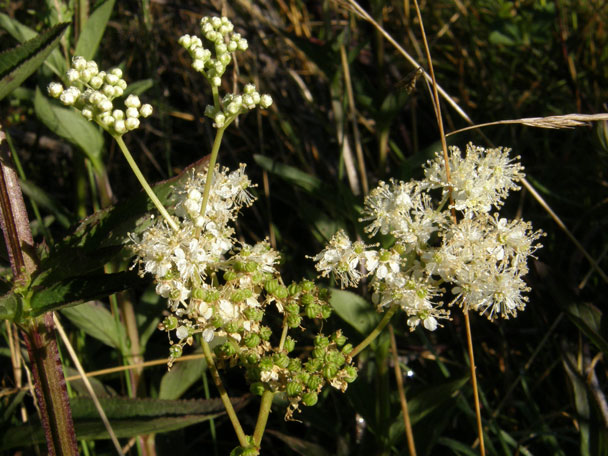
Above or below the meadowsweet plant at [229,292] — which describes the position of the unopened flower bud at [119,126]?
above

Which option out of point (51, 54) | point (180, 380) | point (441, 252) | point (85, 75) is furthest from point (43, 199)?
point (441, 252)

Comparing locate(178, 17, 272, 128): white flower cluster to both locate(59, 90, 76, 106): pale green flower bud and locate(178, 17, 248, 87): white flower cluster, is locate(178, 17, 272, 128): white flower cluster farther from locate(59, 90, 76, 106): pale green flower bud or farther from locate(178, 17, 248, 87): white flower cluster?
locate(59, 90, 76, 106): pale green flower bud

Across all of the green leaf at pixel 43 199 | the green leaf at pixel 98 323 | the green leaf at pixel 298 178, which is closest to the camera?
the green leaf at pixel 98 323

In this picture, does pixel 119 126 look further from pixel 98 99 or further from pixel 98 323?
pixel 98 323

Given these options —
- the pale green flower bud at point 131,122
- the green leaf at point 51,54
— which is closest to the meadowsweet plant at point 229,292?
the pale green flower bud at point 131,122

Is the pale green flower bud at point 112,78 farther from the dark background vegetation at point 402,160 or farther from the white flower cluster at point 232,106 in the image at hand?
the dark background vegetation at point 402,160

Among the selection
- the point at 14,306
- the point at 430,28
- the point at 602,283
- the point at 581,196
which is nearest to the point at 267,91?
the point at 430,28

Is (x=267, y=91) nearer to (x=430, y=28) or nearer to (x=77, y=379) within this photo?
(x=430, y=28)
